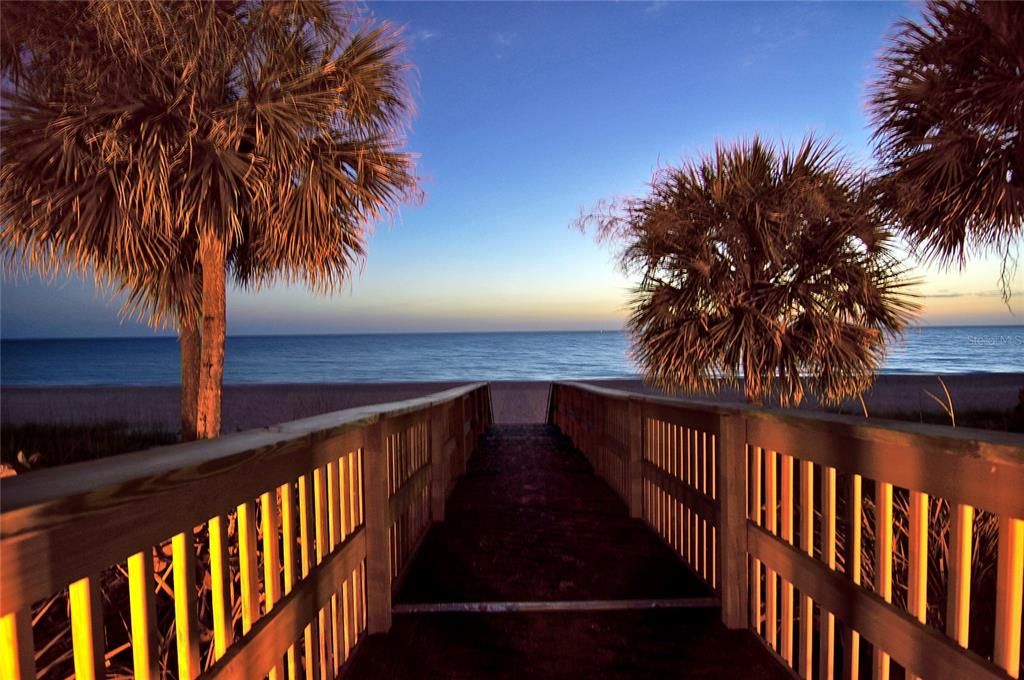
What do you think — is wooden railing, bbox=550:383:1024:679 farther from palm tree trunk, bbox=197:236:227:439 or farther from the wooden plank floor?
palm tree trunk, bbox=197:236:227:439

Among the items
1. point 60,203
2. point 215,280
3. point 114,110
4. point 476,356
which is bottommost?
point 476,356

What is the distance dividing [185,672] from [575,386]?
23.3 ft

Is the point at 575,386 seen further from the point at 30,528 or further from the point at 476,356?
the point at 476,356

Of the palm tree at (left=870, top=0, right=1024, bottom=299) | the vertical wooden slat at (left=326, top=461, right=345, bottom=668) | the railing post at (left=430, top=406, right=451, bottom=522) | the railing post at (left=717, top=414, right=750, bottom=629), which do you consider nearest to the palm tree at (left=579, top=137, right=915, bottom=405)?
the palm tree at (left=870, top=0, right=1024, bottom=299)

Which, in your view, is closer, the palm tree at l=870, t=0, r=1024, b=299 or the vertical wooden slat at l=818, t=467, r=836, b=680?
the vertical wooden slat at l=818, t=467, r=836, b=680

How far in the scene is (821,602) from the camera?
2.02 meters

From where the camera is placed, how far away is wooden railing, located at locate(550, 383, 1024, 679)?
130cm

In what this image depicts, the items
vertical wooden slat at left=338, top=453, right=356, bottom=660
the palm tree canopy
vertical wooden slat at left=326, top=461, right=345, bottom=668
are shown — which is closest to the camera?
vertical wooden slat at left=326, top=461, right=345, bottom=668

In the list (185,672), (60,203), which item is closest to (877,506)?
(185,672)

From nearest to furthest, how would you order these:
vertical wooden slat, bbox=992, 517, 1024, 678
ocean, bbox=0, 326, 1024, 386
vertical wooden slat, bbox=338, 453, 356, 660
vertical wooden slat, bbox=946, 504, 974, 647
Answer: vertical wooden slat, bbox=992, 517, 1024, 678 < vertical wooden slat, bbox=946, 504, 974, 647 < vertical wooden slat, bbox=338, 453, 356, 660 < ocean, bbox=0, 326, 1024, 386

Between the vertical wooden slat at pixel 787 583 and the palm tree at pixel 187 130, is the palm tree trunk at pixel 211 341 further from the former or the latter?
the vertical wooden slat at pixel 787 583

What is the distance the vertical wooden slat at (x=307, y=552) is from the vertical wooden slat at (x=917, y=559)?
1775mm

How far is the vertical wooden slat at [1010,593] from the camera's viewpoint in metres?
1.22

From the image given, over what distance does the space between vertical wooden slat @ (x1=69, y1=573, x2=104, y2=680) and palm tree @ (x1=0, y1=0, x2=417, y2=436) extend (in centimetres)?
526
